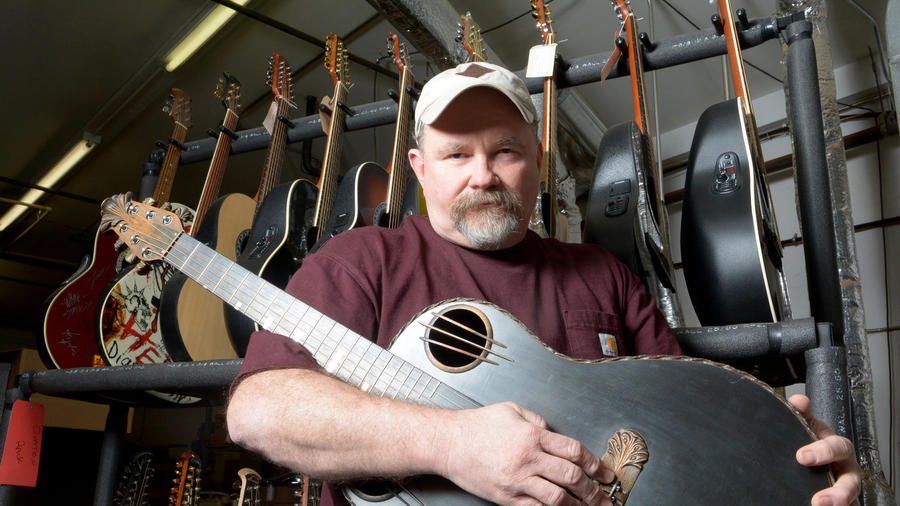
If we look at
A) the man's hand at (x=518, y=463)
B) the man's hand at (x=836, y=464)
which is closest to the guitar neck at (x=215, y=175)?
the man's hand at (x=518, y=463)

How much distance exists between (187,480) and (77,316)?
64 centimetres

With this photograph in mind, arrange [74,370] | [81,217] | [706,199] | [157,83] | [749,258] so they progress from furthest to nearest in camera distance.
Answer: [81,217] < [157,83] < [74,370] < [706,199] < [749,258]

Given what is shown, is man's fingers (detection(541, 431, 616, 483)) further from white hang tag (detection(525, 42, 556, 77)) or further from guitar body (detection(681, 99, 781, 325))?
white hang tag (detection(525, 42, 556, 77))

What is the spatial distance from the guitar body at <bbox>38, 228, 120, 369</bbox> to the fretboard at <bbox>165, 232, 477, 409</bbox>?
3.85ft

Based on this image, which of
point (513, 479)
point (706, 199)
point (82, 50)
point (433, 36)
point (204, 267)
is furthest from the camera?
point (82, 50)

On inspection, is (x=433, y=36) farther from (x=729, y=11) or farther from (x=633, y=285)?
(x=633, y=285)

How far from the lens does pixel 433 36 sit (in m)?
2.83

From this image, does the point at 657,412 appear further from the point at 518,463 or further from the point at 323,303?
the point at 323,303

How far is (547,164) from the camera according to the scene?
179 cm

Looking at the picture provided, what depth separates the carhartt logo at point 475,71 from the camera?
1181mm

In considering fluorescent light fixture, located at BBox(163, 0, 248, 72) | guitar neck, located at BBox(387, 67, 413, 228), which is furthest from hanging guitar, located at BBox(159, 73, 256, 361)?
fluorescent light fixture, located at BBox(163, 0, 248, 72)

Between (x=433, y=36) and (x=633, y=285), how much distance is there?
1891 mm

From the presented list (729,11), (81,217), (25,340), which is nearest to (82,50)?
(81,217)

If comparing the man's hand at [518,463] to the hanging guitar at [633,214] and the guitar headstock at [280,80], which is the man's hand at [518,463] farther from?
the guitar headstock at [280,80]
